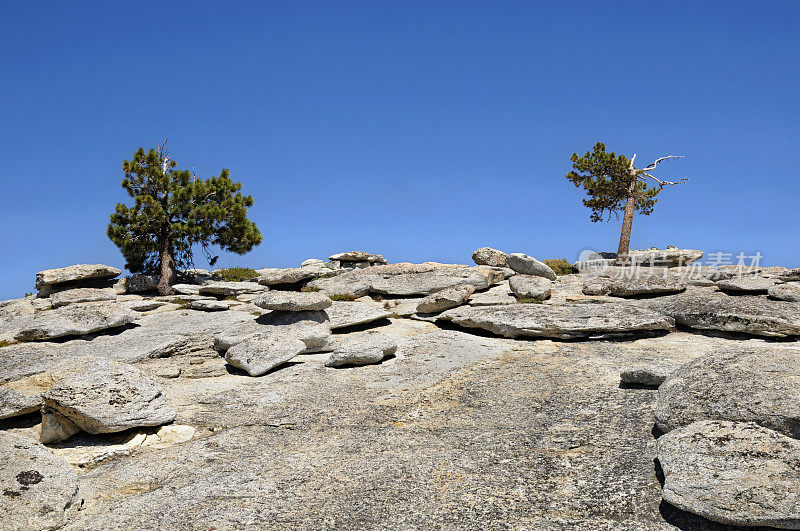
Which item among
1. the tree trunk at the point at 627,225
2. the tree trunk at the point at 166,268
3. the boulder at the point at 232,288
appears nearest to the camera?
the boulder at the point at 232,288

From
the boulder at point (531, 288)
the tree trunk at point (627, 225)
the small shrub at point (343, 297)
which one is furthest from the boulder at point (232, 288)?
the tree trunk at point (627, 225)

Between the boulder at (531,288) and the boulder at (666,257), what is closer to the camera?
the boulder at (531,288)

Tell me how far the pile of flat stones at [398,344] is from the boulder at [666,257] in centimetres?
605

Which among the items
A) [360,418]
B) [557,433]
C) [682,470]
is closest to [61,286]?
[360,418]

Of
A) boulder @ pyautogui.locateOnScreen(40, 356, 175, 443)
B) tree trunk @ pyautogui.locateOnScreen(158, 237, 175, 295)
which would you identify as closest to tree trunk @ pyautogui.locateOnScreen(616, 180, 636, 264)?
tree trunk @ pyautogui.locateOnScreen(158, 237, 175, 295)

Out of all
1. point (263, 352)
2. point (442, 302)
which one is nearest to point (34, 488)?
point (263, 352)

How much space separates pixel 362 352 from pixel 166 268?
90.0ft

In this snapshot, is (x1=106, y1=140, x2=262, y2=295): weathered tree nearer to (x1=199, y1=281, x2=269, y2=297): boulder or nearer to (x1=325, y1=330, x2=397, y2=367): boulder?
(x1=199, y1=281, x2=269, y2=297): boulder

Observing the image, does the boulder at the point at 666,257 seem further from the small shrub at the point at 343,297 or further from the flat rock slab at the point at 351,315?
the flat rock slab at the point at 351,315

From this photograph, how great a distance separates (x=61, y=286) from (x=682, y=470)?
40.5m

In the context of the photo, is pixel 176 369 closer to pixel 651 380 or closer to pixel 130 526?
pixel 130 526

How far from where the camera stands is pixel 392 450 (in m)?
10.4

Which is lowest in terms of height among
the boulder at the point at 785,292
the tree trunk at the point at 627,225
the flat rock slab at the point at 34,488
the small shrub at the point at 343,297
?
the flat rock slab at the point at 34,488

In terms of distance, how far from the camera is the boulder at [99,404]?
11.5 meters
